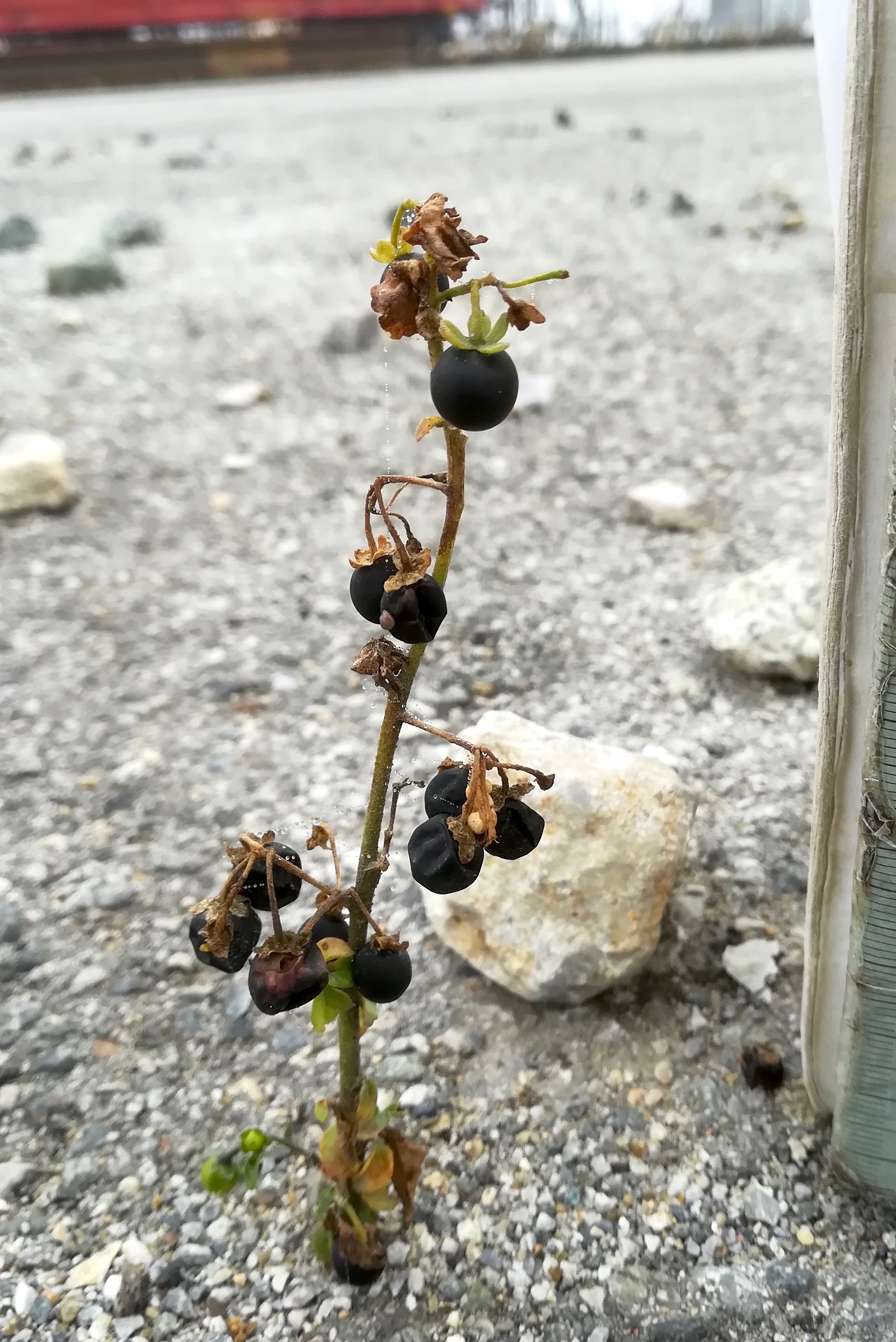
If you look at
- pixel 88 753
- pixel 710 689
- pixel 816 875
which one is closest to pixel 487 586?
pixel 710 689

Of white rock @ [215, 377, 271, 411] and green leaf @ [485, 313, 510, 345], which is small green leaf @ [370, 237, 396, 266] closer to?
green leaf @ [485, 313, 510, 345]

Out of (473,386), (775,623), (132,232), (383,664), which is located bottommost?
(775,623)

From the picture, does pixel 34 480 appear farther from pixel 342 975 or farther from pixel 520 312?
pixel 520 312

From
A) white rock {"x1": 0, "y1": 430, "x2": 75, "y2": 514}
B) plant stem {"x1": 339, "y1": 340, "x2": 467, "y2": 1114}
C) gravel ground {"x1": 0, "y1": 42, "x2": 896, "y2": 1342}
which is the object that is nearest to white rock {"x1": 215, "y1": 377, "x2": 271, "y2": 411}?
gravel ground {"x1": 0, "y1": 42, "x2": 896, "y2": 1342}

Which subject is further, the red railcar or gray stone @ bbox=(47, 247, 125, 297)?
the red railcar

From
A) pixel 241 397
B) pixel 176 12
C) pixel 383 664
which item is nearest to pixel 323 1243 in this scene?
pixel 383 664

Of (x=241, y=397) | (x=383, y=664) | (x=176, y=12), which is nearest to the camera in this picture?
(x=383, y=664)
